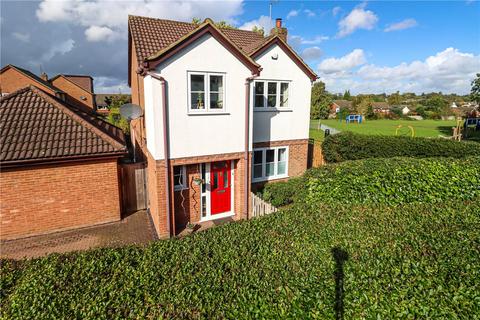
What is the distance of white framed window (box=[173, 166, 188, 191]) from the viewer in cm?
1023

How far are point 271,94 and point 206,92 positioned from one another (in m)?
4.68

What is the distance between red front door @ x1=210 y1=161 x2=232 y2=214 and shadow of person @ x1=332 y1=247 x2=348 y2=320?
610 cm

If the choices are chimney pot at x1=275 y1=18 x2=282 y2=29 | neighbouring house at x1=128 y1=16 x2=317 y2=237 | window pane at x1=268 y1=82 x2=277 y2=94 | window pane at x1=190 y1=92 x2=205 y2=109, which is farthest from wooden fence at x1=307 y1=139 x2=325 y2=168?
window pane at x1=190 y1=92 x2=205 y2=109

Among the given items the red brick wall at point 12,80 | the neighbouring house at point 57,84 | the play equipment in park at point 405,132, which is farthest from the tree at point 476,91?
the red brick wall at point 12,80

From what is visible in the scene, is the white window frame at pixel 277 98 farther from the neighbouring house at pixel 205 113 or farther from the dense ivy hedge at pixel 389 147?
the dense ivy hedge at pixel 389 147

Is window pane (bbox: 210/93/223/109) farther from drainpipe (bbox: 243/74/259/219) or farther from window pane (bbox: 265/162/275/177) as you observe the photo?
window pane (bbox: 265/162/275/177)

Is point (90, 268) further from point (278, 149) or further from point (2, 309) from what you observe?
point (278, 149)

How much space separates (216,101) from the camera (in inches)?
391

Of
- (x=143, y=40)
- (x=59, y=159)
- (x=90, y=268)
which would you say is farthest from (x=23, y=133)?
(x=90, y=268)

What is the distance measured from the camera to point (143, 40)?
10531 mm

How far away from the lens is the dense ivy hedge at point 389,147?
13912mm

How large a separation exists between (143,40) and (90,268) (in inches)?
343

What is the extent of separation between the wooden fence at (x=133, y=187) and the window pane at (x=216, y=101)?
474 centimetres

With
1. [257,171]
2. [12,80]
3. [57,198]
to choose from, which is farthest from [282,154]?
[12,80]
